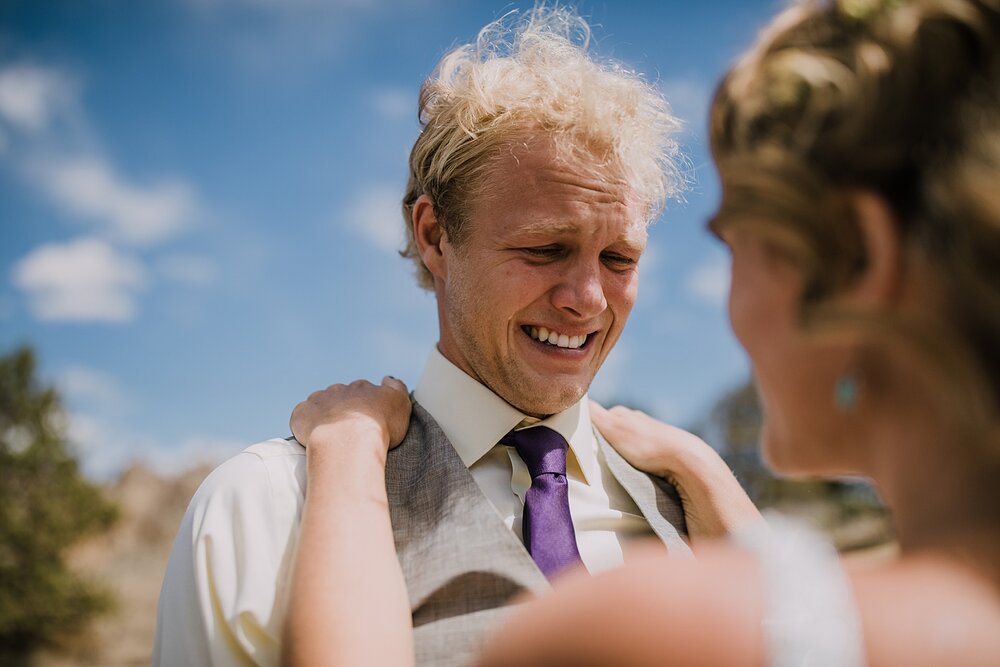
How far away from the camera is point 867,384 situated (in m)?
1.04

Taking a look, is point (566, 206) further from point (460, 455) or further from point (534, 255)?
point (460, 455)

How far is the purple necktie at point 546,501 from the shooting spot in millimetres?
2059

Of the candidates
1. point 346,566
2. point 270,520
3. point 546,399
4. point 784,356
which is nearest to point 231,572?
point 270,520

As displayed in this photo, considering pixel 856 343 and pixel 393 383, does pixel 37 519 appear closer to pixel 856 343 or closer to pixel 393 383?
pixel 393 383

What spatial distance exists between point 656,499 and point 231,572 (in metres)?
1.19

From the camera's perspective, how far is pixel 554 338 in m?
2.50

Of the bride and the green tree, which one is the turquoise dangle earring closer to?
the bride

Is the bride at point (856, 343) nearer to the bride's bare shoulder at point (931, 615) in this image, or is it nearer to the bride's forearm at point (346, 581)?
the bride's bare shoulder at point (931, 615)

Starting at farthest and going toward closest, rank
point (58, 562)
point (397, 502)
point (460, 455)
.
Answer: point (58, 562)
point (460, 455)
point (397, 502)

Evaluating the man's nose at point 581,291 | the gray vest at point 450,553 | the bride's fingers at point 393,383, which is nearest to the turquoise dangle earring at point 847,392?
the gray vest at point 450,553

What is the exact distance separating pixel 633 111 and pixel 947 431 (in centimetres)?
188

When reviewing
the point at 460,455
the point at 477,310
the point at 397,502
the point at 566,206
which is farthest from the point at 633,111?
the point at 397,502

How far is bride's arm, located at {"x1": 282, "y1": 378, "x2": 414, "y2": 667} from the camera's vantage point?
1545mm

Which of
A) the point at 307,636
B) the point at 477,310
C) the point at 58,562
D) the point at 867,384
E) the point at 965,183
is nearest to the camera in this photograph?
the point at 965,183
